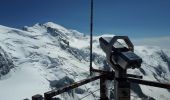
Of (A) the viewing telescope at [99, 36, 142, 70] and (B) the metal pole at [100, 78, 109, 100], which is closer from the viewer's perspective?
(A) the viewing telescope at [99, 36, 142, 70]

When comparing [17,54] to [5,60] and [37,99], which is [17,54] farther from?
[37,99]

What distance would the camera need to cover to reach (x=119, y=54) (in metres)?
6.38

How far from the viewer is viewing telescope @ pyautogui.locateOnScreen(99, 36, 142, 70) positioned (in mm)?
6046

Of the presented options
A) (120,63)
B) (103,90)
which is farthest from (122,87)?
(103,90)

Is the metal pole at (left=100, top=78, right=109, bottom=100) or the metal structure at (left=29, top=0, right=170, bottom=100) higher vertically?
the metal structure at (left=29, top=0, right=170, bottom=100)

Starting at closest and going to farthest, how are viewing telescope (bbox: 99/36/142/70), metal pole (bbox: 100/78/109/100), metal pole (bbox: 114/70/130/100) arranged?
viewing telescope (bbox: 99/36/142/70)
metal pole (bbox: 114/70/130/100)
metal pole (bbox: 100/78/109/100)

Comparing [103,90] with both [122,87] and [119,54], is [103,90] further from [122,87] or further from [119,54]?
[119,54]

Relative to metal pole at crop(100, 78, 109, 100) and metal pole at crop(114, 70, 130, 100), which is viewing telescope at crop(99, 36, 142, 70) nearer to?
metal pole at crop(114, 70, 130, 100)

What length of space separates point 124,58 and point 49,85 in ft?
479

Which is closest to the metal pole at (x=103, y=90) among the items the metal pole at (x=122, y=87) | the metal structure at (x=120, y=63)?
the metal structure at (x=120, y=63)

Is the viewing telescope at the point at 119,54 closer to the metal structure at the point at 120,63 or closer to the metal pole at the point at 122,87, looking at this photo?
the metal structure at the point at 120,63

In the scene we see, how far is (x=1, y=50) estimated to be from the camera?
541ft

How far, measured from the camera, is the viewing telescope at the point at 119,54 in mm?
6046

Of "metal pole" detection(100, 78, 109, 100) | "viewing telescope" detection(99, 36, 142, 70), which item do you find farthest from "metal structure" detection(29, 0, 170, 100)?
"metal pole" detection(100, 78, 109, 100)
